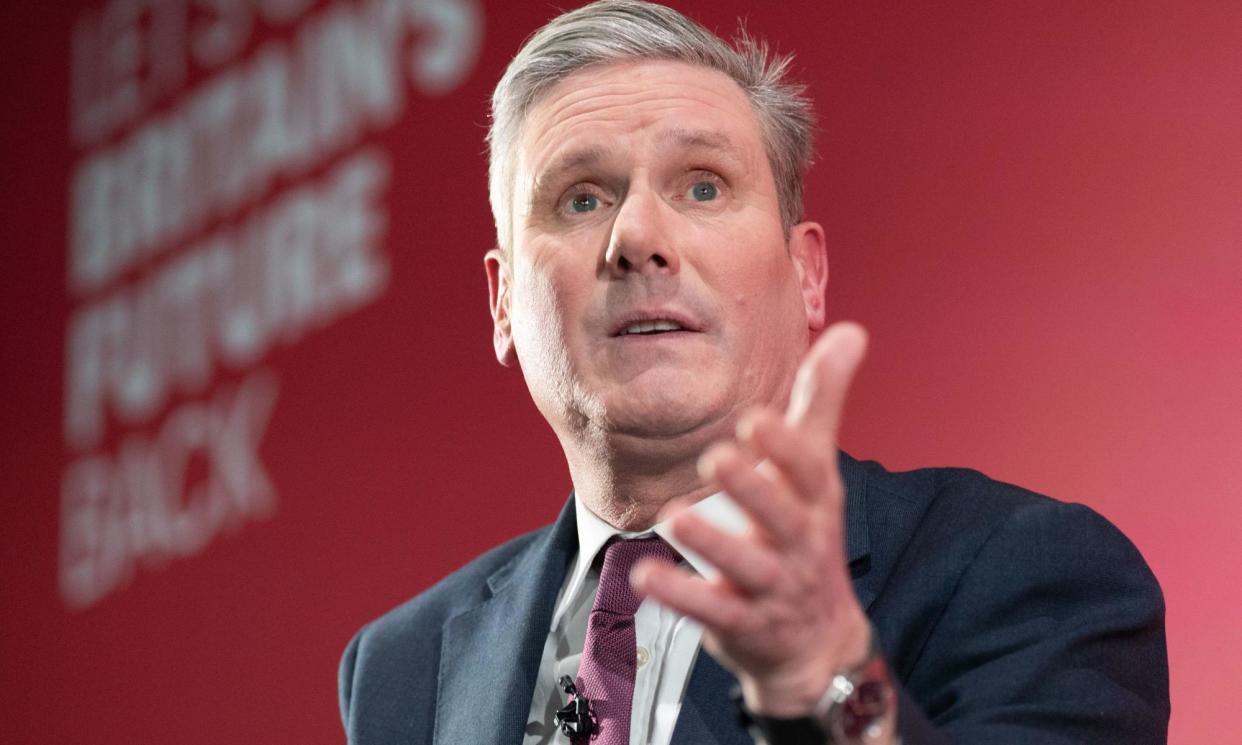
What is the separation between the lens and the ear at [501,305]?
6.82 feet

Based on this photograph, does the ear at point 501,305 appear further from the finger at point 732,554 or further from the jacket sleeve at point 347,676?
the finger at point 732,554

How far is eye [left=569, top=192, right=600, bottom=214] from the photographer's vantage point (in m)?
1.79

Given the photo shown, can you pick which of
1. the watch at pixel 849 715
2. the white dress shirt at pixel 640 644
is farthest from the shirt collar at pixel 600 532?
the watch at pixel 849 715

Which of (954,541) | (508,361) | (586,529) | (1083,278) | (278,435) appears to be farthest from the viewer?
(278,435)

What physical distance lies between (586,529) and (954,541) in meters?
0.52

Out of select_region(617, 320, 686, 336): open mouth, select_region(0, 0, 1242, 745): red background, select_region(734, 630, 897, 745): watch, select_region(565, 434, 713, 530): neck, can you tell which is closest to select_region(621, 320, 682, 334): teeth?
select_region(617, 320, 686, 336): open mouth

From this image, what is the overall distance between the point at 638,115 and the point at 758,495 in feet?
3.04

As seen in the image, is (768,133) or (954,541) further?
(768,133)

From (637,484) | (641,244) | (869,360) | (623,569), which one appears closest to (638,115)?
(641,244)

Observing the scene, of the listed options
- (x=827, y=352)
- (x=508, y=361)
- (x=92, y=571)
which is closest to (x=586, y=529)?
(x=508, y=361)

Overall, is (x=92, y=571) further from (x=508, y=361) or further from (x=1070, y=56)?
(x=1070, y=56)

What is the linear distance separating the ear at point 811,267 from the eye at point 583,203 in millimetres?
304

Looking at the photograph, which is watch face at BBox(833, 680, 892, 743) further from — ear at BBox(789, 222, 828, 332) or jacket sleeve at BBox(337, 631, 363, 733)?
jacket sleeve at BBox(337, 631, 363, 733)

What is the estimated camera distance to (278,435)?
115 inches
